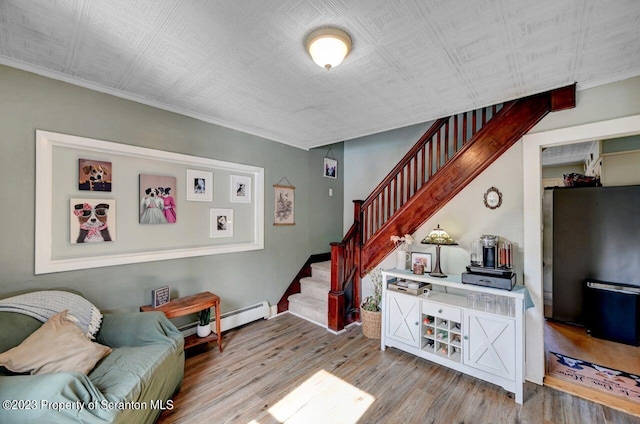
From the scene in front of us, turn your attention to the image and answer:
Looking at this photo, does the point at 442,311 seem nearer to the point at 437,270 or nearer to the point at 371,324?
the point at 437,270

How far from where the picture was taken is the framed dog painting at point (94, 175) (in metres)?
2.30

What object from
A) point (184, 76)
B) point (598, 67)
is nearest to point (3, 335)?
point (184, 76)

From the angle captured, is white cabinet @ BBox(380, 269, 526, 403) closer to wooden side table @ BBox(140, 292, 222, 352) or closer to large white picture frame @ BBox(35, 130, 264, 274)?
wooden side table @ BBox(140, 292, 222, 352)

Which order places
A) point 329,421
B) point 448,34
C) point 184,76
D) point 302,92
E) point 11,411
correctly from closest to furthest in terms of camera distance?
1. point 11,411
2. point 448,34
3. point 329,421
4. point 184,76
5. point 302,92

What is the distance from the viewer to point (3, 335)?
164cm

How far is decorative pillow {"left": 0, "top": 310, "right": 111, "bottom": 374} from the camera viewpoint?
1.51 m

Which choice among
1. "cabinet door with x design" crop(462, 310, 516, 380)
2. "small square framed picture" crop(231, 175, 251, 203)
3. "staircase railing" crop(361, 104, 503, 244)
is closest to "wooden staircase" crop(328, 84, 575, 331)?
"staircase railing" crop(361, 104, 503, 244)

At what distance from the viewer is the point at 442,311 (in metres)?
2.56

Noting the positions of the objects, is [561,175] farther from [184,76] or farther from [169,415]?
[169,415]

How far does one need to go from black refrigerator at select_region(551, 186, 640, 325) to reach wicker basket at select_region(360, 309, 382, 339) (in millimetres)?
2717

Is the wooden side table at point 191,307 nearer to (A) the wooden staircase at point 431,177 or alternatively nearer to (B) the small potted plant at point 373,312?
(A) the wooden staircase at point 431,177

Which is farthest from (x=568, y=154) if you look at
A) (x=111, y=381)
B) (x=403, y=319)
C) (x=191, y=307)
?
(x=111, y=381)

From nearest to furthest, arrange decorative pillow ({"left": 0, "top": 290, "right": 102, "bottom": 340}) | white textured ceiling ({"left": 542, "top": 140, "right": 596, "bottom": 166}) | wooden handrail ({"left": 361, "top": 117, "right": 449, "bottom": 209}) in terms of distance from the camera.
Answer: decorative pillow ({"left": 0, "top": 290, "right": 102, "bottom": 340}) < wooden handrail ({"left": 361, "top": 117, "right": 449, "bottom": 209}) < white textured ceiling ({"left": 542, "top": 140, "right": 596, "bottom": 166})

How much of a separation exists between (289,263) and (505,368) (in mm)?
2850
